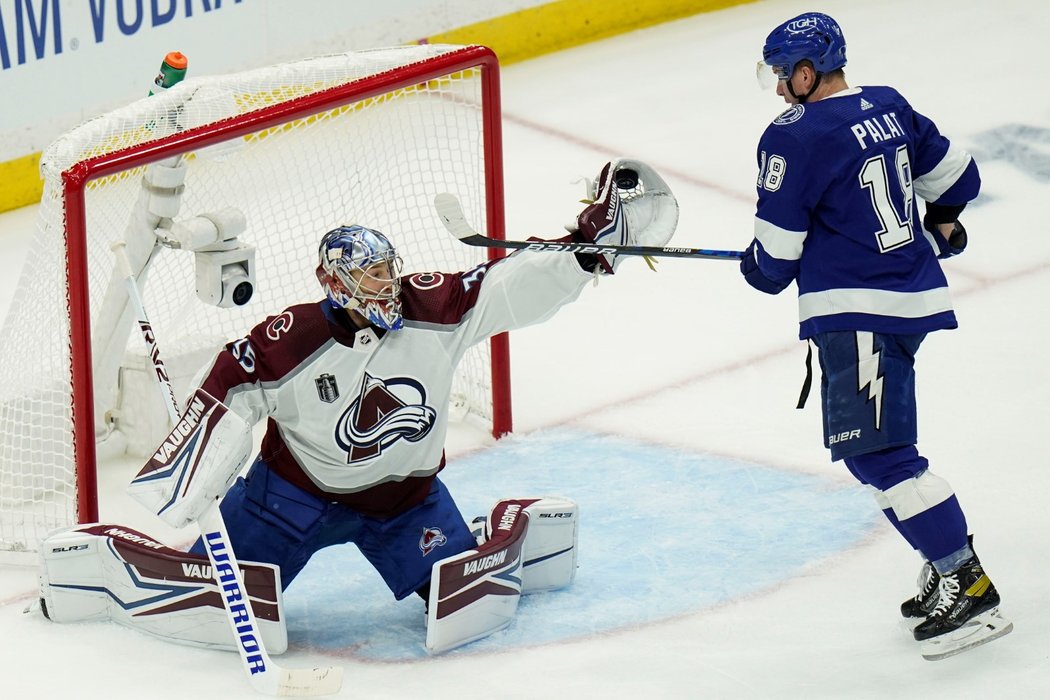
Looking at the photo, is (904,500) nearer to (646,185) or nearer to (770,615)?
(770,615)

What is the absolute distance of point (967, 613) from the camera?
→ 3.52 metres

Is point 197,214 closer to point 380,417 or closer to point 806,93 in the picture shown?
point 380,417

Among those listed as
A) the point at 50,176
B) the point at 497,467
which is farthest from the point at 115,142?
the point at 497,467

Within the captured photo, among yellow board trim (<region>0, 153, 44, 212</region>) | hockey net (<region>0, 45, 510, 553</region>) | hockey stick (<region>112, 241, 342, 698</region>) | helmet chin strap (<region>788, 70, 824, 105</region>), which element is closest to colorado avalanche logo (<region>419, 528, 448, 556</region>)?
hockey stick (<region>112, 241, 342, 698</region>)

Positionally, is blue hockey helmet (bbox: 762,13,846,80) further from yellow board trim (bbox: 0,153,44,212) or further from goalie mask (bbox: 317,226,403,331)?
yellow board trim (bbox: 0,153,44,212)

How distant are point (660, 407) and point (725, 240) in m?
1.13

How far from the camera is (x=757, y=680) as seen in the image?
3.57 meters

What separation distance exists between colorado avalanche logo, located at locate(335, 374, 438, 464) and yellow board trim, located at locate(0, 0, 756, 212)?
3.63m

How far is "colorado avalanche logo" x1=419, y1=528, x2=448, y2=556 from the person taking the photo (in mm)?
3818

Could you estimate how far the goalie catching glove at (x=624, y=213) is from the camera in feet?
12.4

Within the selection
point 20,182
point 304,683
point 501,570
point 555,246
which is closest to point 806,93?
point 555,246

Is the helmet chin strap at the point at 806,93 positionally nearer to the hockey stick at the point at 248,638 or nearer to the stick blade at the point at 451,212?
the stick blade at the point at 451,212

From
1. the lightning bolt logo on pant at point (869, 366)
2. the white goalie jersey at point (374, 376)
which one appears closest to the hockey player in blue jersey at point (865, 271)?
the lightning bolt logo on pant at point (869, 366)

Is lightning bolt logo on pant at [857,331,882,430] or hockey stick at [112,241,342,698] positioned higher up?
lightning bolt logo on pant at [857,331,882,430]
